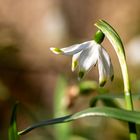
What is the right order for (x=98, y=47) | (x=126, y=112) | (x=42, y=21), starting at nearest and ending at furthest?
(x=126, y=112)
(x=98, y=47)
(x=42, y=21)

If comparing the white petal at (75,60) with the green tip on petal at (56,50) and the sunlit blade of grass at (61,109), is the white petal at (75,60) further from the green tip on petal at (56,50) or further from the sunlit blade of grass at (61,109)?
the sunlit blade of grass at (61,109)

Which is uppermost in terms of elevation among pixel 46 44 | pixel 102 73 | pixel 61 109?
pixel 46 44

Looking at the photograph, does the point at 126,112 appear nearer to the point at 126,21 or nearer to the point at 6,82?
the point at 6,82

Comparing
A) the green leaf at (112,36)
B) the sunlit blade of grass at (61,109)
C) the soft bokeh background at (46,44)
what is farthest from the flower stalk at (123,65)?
the soft bokeh background at (46,44)

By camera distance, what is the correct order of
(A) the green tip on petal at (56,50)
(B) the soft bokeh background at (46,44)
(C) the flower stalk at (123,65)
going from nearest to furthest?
1. (C) the flower stalk at (123,65)
2. (A) the green tip on petal at (56,50)
3. (B) the soft bokeh background at (46,44)

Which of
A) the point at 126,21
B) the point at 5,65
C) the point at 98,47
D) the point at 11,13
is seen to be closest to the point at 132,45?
the point at 5,65

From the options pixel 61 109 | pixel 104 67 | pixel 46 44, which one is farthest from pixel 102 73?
pixel 46 44

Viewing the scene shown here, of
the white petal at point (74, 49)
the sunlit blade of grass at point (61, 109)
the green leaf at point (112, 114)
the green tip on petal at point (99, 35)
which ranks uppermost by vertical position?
the green tip on petal at point (99, 35)

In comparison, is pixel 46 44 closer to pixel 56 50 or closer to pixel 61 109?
pixel 61 109
